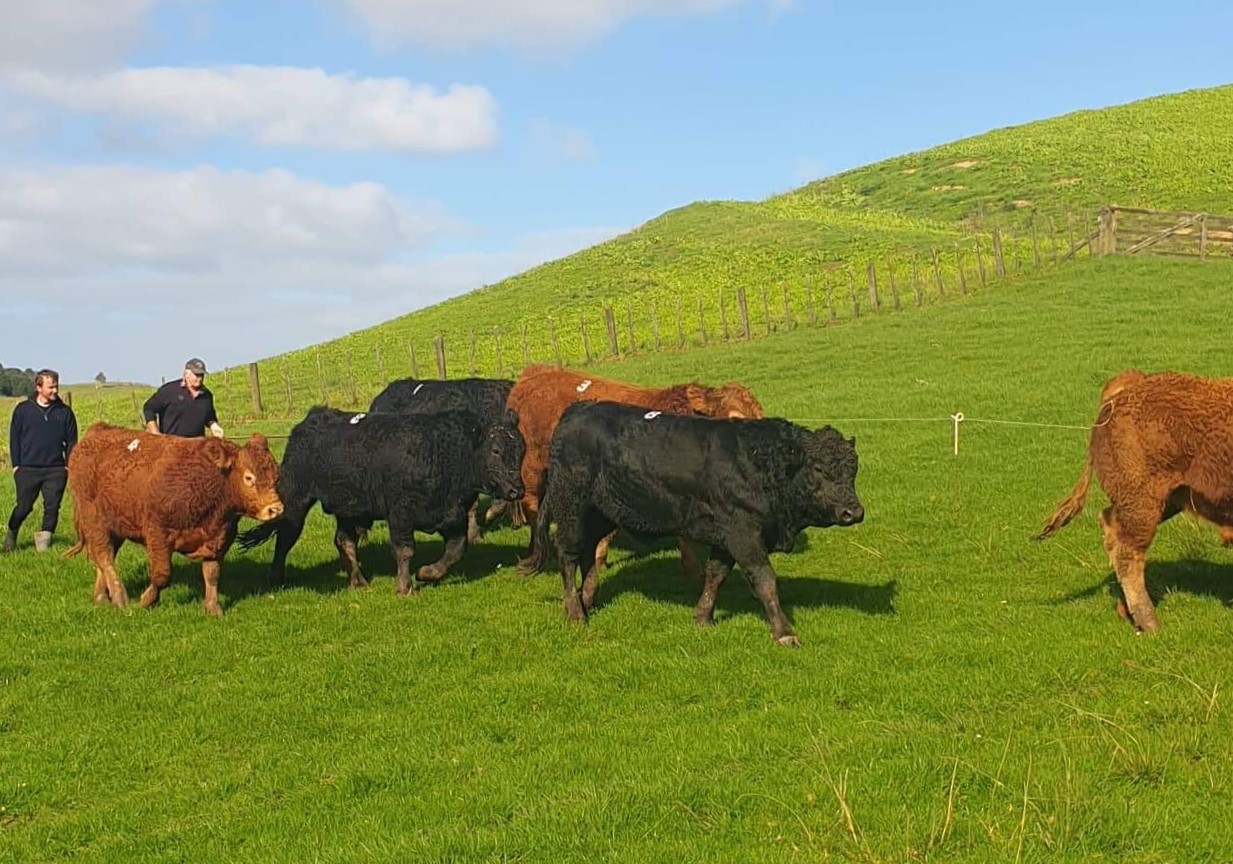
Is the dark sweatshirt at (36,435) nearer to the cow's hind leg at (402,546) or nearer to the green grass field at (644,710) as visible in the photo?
the green grass field at (644,710)

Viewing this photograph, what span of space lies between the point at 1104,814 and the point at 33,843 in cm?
552

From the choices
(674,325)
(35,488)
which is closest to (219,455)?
(35,488)

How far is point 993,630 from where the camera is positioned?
897cm

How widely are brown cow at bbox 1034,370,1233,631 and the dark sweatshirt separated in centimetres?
1136

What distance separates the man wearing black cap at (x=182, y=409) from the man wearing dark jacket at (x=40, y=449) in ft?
3.59

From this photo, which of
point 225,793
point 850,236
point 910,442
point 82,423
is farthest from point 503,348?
point 225,793

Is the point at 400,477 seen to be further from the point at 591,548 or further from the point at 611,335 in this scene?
the point at 611,335

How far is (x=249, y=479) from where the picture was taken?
34.7 ft

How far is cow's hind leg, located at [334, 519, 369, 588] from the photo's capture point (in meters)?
11.6

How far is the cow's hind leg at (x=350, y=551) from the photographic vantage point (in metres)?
11.6

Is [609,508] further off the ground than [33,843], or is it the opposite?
[609,508]

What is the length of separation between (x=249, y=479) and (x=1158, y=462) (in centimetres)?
772

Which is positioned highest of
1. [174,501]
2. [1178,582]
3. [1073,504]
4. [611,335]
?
[611,335]

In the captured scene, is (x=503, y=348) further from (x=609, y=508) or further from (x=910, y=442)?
(x=609, y=508)
